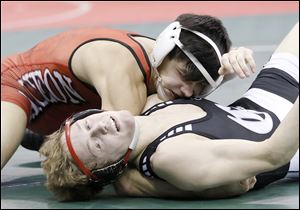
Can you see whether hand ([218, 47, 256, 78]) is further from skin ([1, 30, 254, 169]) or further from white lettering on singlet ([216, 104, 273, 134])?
white lettering on singlet ([216, 104, 273, 134])

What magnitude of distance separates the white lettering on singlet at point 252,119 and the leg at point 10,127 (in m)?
0.95

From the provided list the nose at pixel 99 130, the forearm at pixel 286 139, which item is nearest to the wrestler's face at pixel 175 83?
the nose at pixel 99 130

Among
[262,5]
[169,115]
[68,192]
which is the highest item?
[169,115]

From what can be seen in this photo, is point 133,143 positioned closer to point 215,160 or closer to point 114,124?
point 114,124

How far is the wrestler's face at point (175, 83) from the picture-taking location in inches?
165

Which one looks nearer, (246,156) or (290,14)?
(246,156)

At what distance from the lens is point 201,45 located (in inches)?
164

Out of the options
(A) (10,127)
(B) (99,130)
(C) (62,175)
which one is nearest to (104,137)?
(B) (99,130)

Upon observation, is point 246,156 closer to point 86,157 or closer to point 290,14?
point 86,157

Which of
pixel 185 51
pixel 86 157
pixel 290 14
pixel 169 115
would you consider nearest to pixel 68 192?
pixel 86 157

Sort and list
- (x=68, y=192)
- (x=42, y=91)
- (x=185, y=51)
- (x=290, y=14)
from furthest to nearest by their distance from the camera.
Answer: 1. (x=290, y=14)
2. (x=42, y=91)
3. (x=185, y=51)
4. (x=68, y=192)

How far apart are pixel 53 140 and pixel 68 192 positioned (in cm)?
24

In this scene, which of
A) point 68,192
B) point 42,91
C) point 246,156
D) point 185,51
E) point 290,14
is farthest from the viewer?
point 290,14

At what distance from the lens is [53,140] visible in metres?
3.83
